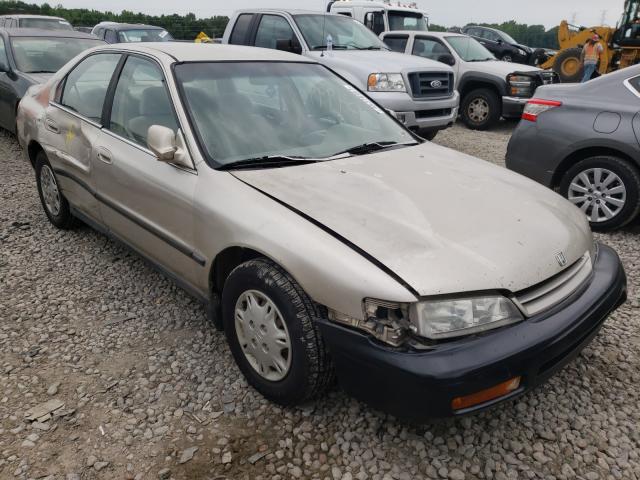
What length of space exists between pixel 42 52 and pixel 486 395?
727cm

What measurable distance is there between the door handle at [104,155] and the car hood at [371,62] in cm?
431

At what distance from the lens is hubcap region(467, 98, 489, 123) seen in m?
9.64

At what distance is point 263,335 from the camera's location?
235cm

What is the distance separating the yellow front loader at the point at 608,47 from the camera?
13586 mm

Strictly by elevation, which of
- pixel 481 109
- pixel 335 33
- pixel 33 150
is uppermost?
pixel 335 33

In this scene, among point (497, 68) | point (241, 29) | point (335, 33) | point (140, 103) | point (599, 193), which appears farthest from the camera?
point (497, 68)

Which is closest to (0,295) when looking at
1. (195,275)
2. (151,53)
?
(195,275)

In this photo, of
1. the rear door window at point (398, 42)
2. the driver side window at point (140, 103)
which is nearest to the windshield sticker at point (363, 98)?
the driver side window at point (140, 103)

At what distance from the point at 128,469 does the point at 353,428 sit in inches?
38.4

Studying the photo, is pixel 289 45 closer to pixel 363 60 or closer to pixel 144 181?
pixel 363 60

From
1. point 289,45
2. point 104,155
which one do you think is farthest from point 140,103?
point 289,45

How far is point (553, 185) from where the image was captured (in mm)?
4879

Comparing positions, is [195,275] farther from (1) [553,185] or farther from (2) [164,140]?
(1) [553,185]

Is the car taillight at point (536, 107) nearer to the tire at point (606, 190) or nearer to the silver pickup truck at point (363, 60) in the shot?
the tire at point (606, 190)
